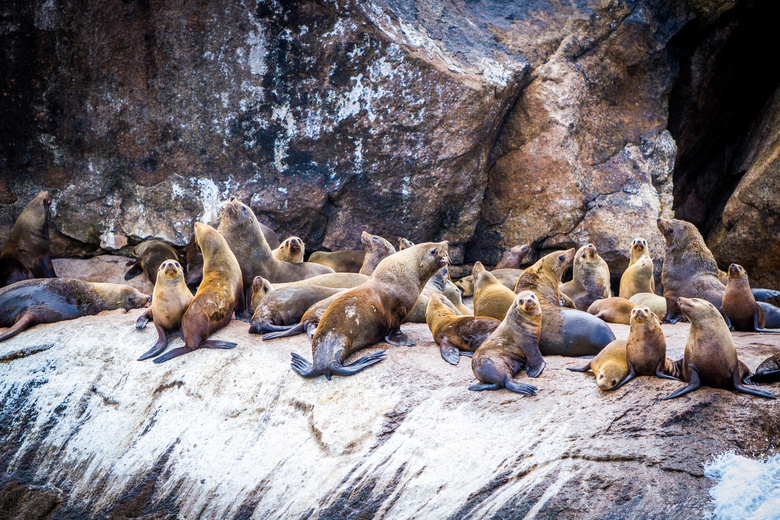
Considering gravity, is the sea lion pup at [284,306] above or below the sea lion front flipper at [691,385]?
below

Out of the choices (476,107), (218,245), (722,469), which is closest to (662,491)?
(722,469)

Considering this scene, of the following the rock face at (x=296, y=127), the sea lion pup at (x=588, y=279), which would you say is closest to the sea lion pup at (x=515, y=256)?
the rock face at (x=296, y=127)

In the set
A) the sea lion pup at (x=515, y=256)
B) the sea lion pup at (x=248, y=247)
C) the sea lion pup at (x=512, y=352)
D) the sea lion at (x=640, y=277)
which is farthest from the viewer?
the sea lion pup at (x=515, y=256)

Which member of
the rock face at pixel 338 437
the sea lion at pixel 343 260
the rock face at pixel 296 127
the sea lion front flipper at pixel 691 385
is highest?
the rock face at pixel 296 127

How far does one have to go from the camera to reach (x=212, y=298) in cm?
559

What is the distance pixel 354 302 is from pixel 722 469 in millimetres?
2946

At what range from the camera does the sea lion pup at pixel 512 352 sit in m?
3.95

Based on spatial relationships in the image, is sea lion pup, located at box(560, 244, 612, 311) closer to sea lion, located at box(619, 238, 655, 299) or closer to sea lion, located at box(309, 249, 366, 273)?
sea lion, located at box(619, 238, 655, 299)

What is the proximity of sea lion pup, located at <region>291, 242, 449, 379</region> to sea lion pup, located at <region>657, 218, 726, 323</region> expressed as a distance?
2781mm

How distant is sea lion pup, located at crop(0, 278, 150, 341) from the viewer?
5949mm

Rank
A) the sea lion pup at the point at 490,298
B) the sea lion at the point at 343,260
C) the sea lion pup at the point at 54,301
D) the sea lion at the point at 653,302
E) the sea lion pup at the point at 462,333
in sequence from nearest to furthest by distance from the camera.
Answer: the sea lion pup at the point at 462,333, the sea lion pup at the point at 490,298, the sea lion pup at the point at 54,301, the sea lion at the point at 653,302, the sea lion at the point at 343,260

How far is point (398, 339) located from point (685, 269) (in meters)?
3.57

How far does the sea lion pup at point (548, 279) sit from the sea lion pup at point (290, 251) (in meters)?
2.72

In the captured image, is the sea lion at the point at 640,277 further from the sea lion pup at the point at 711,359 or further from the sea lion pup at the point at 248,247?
the sea lion pup at the point at 248,247
